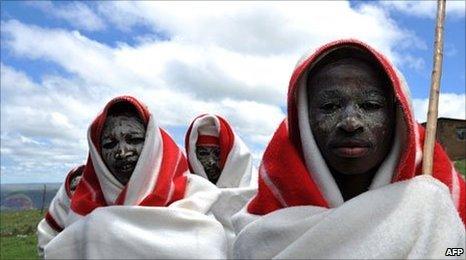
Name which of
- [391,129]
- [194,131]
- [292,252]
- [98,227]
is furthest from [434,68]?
[194,131]

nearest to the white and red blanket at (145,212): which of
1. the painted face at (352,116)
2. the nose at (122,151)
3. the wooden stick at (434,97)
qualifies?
the nose at (122,151)

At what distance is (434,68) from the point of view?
2756mm

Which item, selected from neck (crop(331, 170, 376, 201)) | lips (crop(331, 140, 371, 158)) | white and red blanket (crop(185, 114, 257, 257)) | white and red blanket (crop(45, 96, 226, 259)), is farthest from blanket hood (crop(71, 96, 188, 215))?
lips (crop(331, 140, 371, 158))

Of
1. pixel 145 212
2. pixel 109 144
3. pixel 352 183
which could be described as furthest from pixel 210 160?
pixel 352 183

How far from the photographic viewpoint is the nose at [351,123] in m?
2.42

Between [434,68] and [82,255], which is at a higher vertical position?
[434,68]

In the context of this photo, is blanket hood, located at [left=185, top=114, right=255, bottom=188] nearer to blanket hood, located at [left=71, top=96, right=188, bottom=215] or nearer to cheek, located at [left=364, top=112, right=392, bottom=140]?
blanket hood, located at [left=71, top=96, right=188, bottom=215]

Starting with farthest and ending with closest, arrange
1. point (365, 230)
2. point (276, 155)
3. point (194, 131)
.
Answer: point (194, 131) → point (276, 155) → point (365, 230)

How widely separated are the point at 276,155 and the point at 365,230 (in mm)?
611

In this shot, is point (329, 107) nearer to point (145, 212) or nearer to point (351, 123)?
point (351, 123)

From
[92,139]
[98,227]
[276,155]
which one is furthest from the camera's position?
[92,139]

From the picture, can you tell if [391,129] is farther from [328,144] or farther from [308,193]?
[308,193]

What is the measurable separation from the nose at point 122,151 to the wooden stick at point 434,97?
78.8 inches

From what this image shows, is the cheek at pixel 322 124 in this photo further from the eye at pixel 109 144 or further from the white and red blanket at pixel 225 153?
the white and red blanket at pixel 225 153
